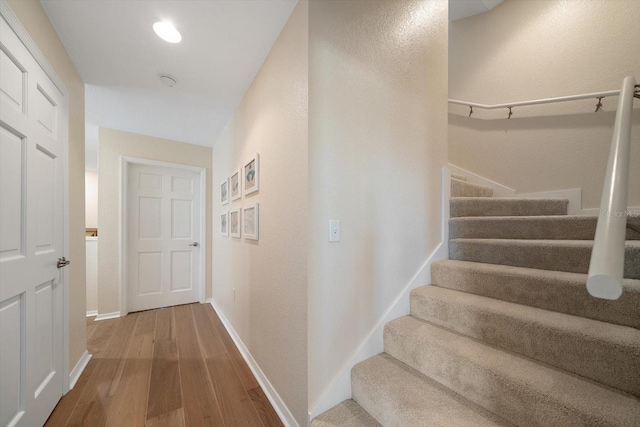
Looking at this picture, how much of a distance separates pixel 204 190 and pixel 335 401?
3.31 meters

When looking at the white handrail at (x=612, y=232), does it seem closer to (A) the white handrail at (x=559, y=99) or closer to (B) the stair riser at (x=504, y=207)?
(B) the stair riser at (x=504, y=207)

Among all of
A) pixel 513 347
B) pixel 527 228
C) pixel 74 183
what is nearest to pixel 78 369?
pixel 74 183

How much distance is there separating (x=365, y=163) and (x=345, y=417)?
4.48 ft

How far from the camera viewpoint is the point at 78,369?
180 centimetres

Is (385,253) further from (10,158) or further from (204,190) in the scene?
(204,190)

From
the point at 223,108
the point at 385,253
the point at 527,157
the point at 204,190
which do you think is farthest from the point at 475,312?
the point at 204,190

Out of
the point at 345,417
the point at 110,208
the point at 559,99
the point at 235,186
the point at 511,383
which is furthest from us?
the point at 110,208

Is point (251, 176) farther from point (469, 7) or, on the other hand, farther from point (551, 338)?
point (469, 7)

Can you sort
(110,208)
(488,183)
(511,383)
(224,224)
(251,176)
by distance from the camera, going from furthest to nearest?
1. (110,208)
2. (224,224)
3. (488,183)
4. (251,176)
5. (511,383)

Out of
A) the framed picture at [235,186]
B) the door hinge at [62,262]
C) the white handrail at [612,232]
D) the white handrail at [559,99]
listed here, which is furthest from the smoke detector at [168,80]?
the white handrail at [559,99]

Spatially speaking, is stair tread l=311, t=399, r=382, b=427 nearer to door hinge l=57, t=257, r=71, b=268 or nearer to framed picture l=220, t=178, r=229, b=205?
door hinge l=57, t=257, r=71, b=268

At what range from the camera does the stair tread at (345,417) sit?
111 centimetres

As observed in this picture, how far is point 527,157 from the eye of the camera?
2385 millimetres

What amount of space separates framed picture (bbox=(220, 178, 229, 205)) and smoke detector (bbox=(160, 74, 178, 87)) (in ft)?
3.39
